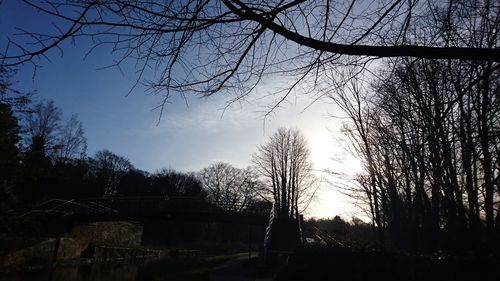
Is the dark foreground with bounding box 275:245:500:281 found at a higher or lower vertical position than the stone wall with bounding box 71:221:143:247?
lower

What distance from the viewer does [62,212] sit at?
25.8 m

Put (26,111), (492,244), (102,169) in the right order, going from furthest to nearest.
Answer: (102,169) → (26,111) → (492,244)

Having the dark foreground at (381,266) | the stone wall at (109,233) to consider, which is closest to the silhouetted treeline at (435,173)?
the dark foreground at (381,266)

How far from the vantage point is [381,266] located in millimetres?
8977

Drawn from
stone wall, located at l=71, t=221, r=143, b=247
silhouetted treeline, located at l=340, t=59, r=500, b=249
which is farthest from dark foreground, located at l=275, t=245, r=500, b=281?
stone wall, located at l=71, t=221, r=143, b=247

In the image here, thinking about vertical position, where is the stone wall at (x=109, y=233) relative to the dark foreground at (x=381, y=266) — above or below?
above

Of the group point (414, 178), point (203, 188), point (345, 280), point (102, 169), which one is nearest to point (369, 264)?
point (345, 280)

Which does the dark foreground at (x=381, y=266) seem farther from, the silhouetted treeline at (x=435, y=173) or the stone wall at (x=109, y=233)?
the stone wall at (x=109, y=233)

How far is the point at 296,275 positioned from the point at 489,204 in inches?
221

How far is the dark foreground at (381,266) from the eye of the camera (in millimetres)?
7086

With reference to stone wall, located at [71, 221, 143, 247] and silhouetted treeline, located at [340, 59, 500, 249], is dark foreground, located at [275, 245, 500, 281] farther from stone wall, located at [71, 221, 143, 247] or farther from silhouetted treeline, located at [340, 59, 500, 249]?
stone wall, located at [71, 221, 143, 247]

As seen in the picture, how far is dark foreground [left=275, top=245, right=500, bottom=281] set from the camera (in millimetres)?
7086

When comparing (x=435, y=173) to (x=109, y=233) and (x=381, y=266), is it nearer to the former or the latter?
(x=381, y=266)

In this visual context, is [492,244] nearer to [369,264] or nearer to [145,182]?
[369,264]
